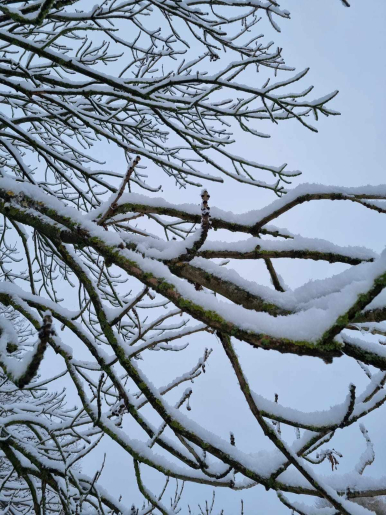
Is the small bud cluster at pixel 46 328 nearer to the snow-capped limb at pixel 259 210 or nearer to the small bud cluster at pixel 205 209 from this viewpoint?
the small bud cluster at pixel 205 209

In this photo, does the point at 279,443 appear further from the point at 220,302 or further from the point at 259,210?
the point at 259,210

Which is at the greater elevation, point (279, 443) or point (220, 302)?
point (220, 302)

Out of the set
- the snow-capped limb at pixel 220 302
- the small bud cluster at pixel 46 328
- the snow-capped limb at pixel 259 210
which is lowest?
the small bud cluster at pixel 46 328

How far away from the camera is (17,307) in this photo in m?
1.66

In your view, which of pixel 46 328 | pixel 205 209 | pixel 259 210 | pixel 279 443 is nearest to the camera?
pixel 46 328

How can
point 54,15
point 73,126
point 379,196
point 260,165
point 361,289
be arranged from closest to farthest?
point 361,289 → point 379,196 → point 54,15 → point 260,165 → point 73,126

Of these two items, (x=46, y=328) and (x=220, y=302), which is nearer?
(x=46, y=328)

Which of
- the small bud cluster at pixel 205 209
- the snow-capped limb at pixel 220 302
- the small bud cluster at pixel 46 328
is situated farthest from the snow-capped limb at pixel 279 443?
the small bud cluster at pixel 46 328

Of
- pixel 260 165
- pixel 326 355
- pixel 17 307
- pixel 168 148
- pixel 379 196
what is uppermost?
pixel 168 148

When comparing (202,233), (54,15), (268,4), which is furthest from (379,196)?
(54,15)

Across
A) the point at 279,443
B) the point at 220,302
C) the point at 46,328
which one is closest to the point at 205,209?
the point at 220,302

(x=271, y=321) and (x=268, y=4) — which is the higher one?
(x=268, y=4)

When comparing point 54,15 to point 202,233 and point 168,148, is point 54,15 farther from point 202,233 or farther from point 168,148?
point 202,233

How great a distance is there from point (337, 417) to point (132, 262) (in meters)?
0.73
